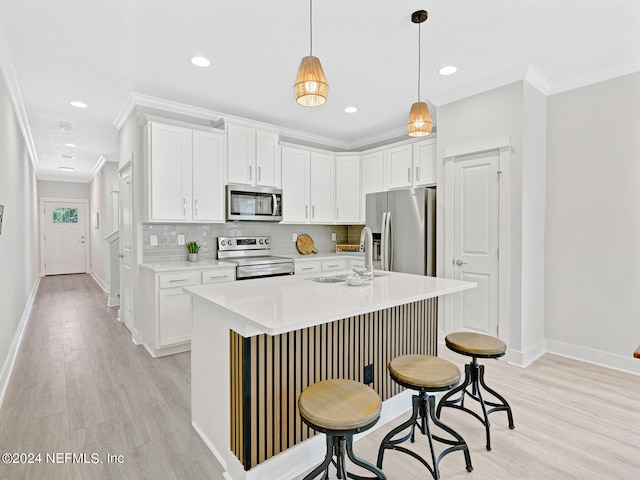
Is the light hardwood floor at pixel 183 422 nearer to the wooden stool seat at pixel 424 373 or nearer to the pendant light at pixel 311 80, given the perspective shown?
the wooden stool seat at pixel 424 373

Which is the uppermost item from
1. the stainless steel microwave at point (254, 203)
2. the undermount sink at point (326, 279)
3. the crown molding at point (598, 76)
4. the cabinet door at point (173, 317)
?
the crown molding at point (598, 76)

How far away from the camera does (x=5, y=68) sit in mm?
2924

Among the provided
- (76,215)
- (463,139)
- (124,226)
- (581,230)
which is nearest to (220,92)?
(124,226)

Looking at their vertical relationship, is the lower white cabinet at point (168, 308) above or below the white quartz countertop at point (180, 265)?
below

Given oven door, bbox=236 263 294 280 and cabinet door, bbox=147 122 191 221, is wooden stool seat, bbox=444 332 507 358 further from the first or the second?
cabinet door, bbox=147 122 191 221

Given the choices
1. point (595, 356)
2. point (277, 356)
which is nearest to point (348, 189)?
point (595, 356)

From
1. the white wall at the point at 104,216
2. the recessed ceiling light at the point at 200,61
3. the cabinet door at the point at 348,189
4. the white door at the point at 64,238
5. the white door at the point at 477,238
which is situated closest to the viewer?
the recessed ceiling light at the point at 200,61

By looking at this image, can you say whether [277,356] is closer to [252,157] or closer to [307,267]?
[307,267]

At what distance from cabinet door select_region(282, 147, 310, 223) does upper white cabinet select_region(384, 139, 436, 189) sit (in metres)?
1.17

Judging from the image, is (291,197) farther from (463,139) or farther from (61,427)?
(61,427)

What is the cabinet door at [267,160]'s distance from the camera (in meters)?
4.43

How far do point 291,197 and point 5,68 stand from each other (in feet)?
10.2

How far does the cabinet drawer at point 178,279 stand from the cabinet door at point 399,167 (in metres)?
2.80

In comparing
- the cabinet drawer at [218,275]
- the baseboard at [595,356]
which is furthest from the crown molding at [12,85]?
the baseboard at [595,356]
